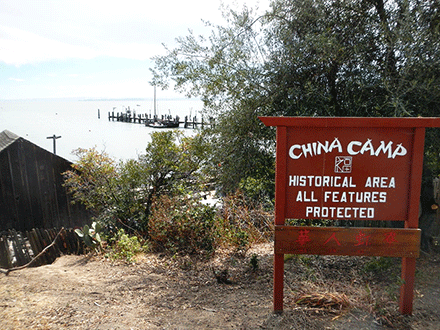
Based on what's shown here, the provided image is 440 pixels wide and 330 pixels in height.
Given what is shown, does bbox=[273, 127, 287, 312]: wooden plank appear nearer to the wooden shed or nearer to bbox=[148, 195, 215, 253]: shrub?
bbox=[148, 195, 215, 253]: shrub

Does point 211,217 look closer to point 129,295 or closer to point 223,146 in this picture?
point 223,146

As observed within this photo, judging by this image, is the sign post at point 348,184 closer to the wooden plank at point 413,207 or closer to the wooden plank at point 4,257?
the wooden plank at point 413,207

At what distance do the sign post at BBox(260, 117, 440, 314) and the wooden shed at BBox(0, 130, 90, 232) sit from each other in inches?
367

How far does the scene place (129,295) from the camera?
15.9ft

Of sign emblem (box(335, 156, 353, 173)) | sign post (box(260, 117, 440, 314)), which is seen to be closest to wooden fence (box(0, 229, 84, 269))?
sign post (box(260, 117, 440, 314))

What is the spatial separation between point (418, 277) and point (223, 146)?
388 cm

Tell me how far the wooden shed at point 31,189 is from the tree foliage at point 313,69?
6.24 m

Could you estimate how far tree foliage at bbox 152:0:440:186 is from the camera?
A: 524 centimetres

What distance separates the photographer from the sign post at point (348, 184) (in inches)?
156

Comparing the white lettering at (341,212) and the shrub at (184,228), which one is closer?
the white lettering at (341,212)

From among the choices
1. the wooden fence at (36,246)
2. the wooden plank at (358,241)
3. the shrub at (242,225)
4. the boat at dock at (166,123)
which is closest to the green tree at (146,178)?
the wooden fence at (36,246)

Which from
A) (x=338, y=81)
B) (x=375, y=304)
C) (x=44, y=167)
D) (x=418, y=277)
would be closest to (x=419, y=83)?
(x=338, y=81)

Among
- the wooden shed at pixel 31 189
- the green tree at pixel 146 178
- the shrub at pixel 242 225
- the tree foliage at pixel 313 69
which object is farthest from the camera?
the wooden shed at pixel 31 189

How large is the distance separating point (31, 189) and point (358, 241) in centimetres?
1013
